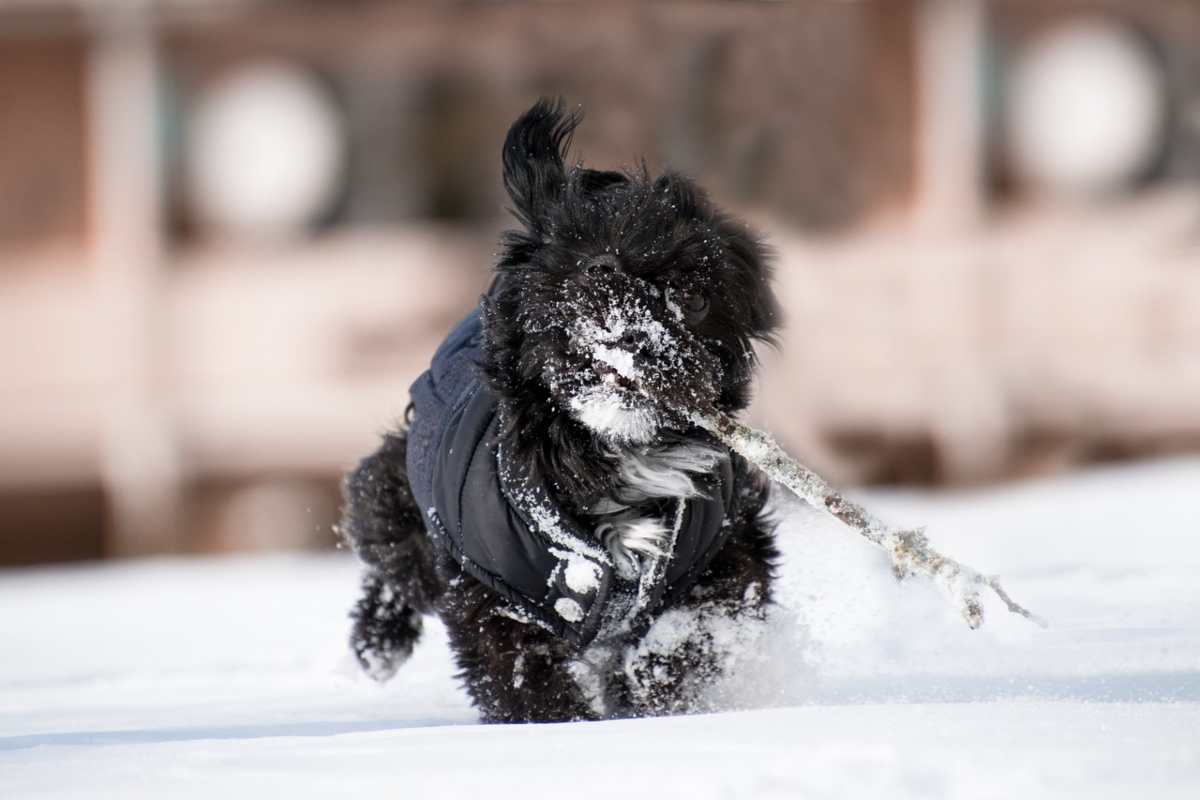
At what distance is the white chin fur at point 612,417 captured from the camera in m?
3.76

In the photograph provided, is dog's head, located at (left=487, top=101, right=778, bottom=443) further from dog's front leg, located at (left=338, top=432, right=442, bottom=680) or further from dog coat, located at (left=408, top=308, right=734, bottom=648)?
dog's front leg, located at (left=338, top=432, right=442, bottom=680)

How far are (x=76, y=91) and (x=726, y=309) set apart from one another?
361 inches

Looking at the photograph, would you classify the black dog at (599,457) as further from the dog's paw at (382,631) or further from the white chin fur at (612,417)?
the dog's paw at (382,631)

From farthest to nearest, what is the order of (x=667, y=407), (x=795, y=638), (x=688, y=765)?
1. (x=795, y=638)
2. (x=667, y=407)
3. (x=688, y=765)

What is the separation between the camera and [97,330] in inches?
447

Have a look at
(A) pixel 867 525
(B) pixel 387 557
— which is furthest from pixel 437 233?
(A) pixel 867 525

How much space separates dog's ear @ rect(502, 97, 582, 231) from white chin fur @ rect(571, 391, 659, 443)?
0.48 m

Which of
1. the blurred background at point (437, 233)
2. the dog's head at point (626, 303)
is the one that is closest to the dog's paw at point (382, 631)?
the dog's head at point (626, 303)

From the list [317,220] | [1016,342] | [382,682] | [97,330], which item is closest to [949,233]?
[1016,342]

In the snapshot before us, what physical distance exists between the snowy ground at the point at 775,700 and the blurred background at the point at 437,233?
11.2 feet

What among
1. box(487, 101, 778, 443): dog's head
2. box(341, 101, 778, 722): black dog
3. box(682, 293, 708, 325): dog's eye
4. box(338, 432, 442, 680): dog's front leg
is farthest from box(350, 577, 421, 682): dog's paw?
box(682, 293, 708, 325): dog's eye

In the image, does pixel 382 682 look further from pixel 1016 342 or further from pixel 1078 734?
pixel 1016 342

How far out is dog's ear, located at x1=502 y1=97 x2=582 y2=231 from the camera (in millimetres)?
4023

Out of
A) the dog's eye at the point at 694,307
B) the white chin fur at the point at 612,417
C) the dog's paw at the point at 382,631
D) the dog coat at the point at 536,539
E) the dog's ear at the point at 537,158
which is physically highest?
the dog's ear at the point at 537,158
